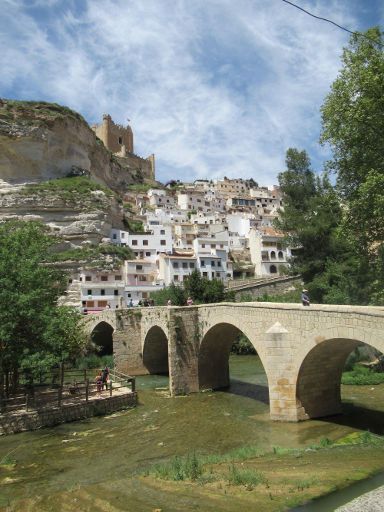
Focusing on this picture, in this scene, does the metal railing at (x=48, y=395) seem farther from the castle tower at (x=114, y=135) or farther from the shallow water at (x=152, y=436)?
the castle tower at (x=114, y=135)

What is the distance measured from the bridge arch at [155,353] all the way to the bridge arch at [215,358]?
6.91 meters

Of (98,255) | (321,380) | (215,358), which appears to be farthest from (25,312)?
(98,255)

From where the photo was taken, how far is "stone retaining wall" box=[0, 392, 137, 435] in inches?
643

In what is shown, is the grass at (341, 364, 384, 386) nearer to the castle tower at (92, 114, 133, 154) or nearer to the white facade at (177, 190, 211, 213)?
the white facade at (177, 190, 211, 213)

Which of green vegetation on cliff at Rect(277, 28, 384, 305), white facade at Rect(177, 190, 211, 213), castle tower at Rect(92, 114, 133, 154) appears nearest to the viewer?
green vegetation on cliff at Rect(277, 28, 384, 305)

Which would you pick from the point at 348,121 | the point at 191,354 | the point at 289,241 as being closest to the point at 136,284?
the point at 289,241

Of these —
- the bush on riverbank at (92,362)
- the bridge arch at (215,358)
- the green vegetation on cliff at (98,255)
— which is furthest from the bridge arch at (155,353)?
the green vegetation on cliff at (98,255)

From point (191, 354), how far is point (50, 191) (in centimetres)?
4785

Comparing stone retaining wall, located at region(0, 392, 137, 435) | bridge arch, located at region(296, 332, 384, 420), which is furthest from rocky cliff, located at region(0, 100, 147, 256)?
bridge arch, located at region(296, 332, 384, 420)

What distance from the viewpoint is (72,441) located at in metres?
15.1

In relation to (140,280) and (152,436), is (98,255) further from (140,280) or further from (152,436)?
(152,436)

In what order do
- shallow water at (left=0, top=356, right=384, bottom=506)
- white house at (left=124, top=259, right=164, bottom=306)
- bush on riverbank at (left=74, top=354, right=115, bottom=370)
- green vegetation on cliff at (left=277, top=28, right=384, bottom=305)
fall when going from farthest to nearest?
white house at (left=124, top=259, right=164, bottom=306)
bush on riverbank at (left=74, top=354, right=115, bottom=370)
green vegetation on cliff at (left=277, top=28, right=384, bottom=305)
shallow water at (left=0, top=356, right=384, bottom=506)

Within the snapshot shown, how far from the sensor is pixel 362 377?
2131 centimetres

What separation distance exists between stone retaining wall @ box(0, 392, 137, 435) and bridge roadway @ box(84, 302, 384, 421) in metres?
2.92
